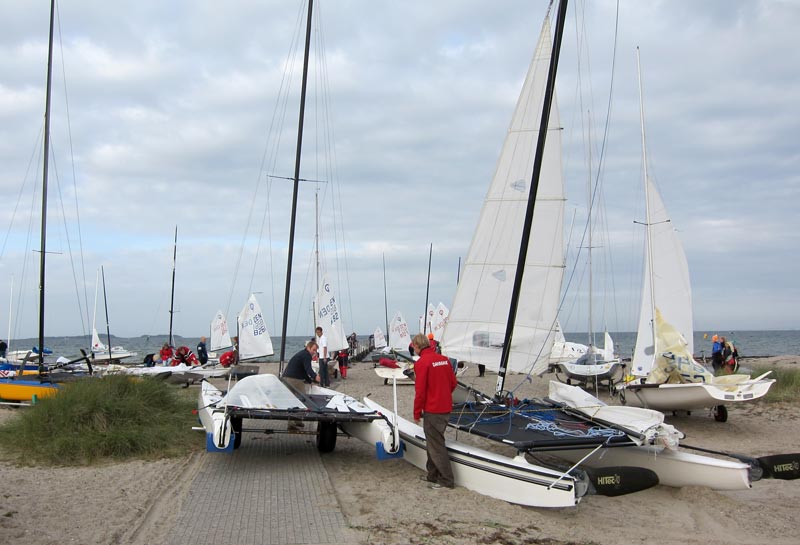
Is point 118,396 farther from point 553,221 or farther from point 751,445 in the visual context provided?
point 751,445

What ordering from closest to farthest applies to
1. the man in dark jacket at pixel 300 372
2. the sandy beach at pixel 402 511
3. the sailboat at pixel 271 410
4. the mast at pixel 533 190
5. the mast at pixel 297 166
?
the sandy beach at pixel 402 511 < the sailboat at pixel 271 410 < the mast at pixel 533 190 < the man in dark jacket at pixel 300 372 < the mast at pixel 297 166

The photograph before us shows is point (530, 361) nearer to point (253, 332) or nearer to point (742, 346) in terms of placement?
point (253, 332)

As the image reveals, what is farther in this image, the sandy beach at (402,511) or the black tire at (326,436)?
the black tire at (326,436)

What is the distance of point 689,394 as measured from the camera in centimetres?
1165

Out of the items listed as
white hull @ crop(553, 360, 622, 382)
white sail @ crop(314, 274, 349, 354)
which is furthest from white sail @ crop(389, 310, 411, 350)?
white hull @ crop(553, 360, 622, 382)

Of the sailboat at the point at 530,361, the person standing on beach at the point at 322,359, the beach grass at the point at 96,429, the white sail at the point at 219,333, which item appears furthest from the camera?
the white sail at the point at 219,333

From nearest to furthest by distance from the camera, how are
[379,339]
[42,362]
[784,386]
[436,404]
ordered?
1. [436,404]
2. [42,362]
3. [784,386]
4. [379,339]

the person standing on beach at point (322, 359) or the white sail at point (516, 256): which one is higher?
the white sail at point (516, 256)

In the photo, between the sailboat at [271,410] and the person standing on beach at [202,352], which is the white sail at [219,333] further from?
the sailboat at [271,410]

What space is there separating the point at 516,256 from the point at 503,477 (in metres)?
5.05

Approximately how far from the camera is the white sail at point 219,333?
3241 centimetres

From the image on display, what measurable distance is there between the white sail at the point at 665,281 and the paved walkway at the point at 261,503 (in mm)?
9674

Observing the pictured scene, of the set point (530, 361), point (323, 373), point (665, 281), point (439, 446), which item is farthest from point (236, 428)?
point (665, 281)

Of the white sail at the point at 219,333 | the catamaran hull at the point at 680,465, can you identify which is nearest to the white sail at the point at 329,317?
the white sail at the point at 219,333
